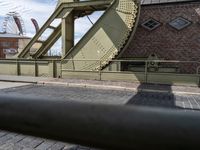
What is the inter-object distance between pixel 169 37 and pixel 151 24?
1473 millimetres

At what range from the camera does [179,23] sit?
15.4 meters

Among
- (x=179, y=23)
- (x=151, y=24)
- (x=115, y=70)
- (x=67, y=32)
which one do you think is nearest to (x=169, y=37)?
(x=179, y=23)

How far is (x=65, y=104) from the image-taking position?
76 centimetres

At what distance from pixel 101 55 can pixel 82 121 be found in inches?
547

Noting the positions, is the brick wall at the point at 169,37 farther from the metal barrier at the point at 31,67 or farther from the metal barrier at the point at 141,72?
the metal barrier at the point at 31,67

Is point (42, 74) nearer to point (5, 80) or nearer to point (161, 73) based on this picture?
point (5, 80)

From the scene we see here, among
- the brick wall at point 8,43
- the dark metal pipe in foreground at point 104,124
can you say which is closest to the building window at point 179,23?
the dark metal pipe in foreground at point 104,124

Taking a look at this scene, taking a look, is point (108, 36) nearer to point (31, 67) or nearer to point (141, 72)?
point (141, 72)

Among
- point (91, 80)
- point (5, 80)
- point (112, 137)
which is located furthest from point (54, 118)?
point (5, 80)

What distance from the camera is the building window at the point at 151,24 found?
1606cm

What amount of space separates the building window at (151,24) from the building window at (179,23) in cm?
87

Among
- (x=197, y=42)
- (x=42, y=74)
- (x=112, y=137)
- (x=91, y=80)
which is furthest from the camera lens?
(x=42, y=74)

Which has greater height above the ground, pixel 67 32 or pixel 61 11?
pixel 61 11

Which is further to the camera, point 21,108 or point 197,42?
point 197,42
